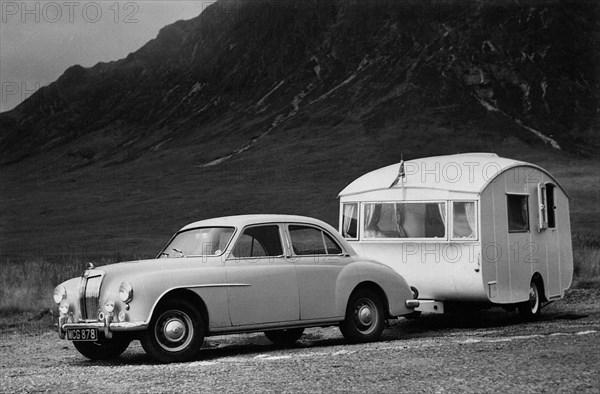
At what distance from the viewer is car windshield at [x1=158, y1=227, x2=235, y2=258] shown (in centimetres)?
1178

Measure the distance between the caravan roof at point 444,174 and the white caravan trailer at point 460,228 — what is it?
16 millimetres

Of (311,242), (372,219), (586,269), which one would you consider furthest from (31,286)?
(586,269)

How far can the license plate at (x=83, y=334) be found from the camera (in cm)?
1093

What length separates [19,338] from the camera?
15430 mm

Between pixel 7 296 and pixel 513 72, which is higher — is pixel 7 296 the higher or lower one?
the lower one

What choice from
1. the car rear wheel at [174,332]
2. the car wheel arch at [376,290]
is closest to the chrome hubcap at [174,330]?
the car rear wheel at [174,332]

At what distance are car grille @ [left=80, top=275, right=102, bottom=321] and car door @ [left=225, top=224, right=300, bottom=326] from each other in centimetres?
150

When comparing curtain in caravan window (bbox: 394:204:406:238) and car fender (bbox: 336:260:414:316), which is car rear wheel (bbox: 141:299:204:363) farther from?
curtain in caravan window (bbox: 394:204:406:238)

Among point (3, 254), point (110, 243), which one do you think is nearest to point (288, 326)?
point (3, 254)

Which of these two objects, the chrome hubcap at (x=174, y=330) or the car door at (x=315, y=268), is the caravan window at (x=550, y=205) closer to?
the car door at (x=315, y=268)

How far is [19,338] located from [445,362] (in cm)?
802

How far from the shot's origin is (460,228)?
596 inches

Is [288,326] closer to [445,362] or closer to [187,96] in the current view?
[445,362]

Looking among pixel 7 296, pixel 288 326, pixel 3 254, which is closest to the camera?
pixel 288 326
